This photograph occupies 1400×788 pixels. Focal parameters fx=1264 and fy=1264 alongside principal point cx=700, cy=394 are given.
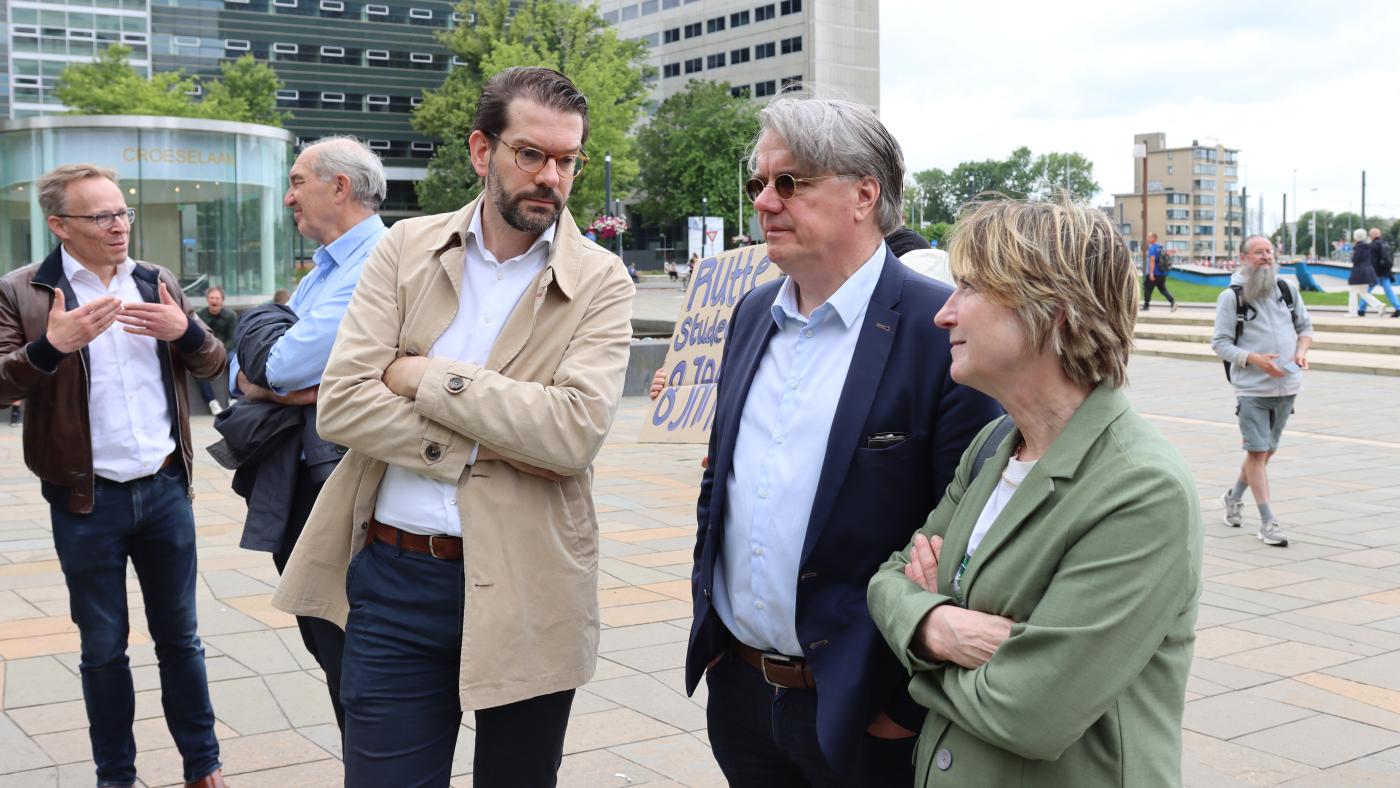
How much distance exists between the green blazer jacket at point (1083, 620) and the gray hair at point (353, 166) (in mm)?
2415

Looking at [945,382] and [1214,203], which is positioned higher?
[1214,203]

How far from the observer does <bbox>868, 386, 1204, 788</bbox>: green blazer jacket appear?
1.83m

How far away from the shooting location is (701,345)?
812cm

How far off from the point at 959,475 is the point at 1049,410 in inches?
9.8

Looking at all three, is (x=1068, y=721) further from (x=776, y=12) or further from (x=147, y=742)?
(x=776, y=12)

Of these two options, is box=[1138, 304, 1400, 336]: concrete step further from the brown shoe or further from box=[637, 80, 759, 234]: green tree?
box=[637, 80, 759, 234]: green tree

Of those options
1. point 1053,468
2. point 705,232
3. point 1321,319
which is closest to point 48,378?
point 1053,468

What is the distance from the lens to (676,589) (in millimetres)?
6965

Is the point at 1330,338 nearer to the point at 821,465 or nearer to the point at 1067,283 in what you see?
the point at 821,465

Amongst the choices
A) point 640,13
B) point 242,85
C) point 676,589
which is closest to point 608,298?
point 676,589

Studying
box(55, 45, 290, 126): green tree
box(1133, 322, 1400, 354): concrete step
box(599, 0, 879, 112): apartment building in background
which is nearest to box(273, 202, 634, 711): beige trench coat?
box(1133, 322, 1400, 354): concrete step

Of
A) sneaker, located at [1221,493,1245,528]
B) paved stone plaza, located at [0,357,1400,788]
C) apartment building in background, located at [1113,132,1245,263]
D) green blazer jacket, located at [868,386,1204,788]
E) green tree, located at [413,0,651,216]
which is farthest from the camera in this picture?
apartment building in background, located at [1113,132,1245,263]

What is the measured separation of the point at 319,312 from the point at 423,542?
1.02m

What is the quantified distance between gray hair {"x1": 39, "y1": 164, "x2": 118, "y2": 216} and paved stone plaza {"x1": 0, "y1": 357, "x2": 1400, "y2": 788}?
1.88 m
